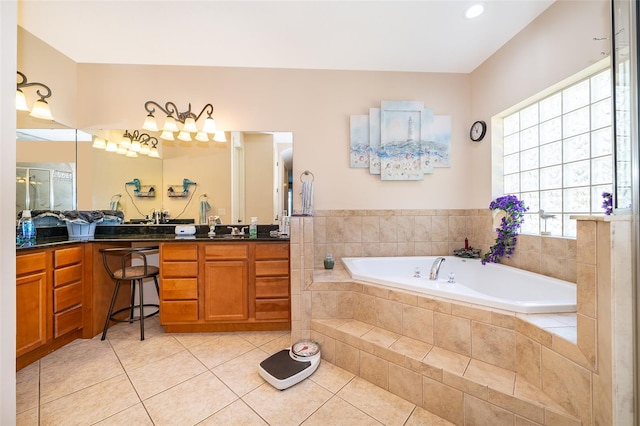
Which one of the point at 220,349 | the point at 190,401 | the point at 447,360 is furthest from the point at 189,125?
the point at 447,360

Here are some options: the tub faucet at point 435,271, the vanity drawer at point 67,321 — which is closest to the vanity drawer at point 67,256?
the vanity drawer at point 67,321

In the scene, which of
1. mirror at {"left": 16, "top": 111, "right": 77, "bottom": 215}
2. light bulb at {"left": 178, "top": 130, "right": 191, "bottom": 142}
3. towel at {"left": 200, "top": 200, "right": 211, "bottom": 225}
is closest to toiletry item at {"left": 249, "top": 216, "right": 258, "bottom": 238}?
towel at {"left": 200, "top": 200, "right": 211, "bottom": 225}

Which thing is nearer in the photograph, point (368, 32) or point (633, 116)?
point (633, 116)

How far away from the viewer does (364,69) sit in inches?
107

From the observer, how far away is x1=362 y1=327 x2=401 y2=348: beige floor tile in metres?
1.60

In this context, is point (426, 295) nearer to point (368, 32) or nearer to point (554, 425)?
point (554, 425)

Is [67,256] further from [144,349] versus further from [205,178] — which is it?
[205,178]

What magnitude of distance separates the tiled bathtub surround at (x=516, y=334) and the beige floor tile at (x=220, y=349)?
0.49 meters

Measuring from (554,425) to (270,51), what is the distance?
3.30 metres

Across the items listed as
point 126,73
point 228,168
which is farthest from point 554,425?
point 126,73

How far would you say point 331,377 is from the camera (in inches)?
64.4

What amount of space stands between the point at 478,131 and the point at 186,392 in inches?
138

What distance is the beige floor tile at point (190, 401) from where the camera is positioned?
4.33 feet

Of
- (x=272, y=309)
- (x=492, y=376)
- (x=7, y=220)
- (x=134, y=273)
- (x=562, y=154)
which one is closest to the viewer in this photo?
(x=7, y=220)
